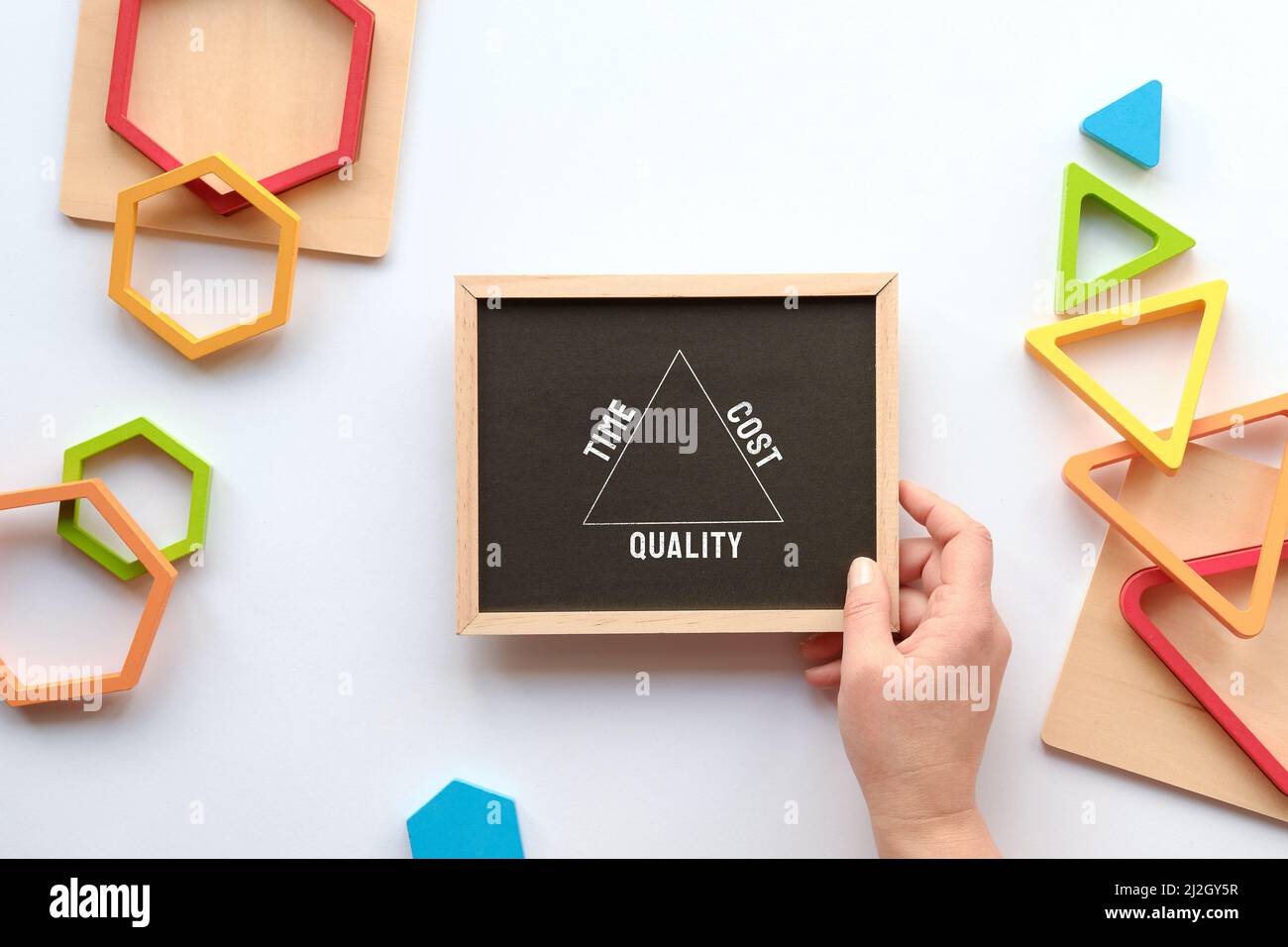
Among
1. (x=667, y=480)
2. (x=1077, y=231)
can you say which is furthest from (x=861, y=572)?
(x=1077, y=231)

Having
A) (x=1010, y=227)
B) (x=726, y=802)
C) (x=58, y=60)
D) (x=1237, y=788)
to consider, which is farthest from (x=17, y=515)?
(x=1237, y=788)

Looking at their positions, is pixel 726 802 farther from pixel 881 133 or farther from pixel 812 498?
pixel 881 133

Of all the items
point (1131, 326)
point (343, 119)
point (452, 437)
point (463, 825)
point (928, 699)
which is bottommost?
point (463, 825)

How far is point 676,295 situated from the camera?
3.43 feet

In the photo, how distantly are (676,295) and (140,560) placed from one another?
0.63 m

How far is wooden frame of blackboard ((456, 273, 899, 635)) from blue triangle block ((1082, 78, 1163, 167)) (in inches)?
12.4

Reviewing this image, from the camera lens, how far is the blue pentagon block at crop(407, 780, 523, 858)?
109cm

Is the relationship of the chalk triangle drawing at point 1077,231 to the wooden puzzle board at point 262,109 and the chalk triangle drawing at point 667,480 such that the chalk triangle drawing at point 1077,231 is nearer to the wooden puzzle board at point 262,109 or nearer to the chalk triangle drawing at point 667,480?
the chalk triangle drawing at point 667,480

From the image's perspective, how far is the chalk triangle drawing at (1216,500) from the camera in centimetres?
104

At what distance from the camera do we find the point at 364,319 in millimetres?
Answer: 1118

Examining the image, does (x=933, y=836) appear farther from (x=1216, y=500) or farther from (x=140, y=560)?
(x=140, y=560)

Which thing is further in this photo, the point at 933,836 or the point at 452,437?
the point at 452,437

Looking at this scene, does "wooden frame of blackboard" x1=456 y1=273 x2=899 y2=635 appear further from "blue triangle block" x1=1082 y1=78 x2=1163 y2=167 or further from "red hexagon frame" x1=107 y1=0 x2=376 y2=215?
"blue triangle block" x1=1082 y1=78 x2=1163 y2=167

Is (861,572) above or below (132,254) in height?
below
